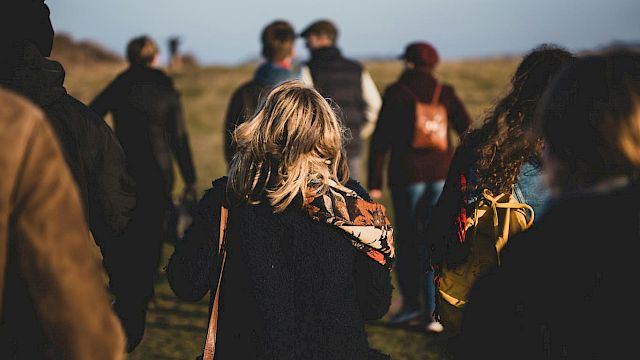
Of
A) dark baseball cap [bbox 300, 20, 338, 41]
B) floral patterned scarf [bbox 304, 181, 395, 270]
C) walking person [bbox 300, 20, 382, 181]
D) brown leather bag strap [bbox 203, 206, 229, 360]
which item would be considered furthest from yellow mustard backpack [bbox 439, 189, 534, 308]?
dark baseball cap [bbox 300, 20, 338, 41]

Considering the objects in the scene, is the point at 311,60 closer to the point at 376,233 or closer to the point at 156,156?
the point at 156,156

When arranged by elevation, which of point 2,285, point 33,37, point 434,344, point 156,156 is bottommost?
point 434,344

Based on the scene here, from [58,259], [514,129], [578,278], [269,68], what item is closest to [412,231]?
[269,68]

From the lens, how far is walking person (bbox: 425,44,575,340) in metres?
3.36

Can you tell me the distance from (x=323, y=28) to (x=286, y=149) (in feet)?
14.4

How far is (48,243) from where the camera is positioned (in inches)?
71.1

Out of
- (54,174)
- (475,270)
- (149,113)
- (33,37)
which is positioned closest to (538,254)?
(54,174)

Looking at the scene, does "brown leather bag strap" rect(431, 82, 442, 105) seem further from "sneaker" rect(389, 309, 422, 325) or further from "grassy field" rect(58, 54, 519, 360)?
"sneaker" rect(389, 309, 422, 325)

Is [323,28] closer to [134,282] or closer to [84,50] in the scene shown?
[134,282]

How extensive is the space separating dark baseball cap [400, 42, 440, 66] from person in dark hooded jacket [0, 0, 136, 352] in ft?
10.8

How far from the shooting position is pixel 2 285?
186cm

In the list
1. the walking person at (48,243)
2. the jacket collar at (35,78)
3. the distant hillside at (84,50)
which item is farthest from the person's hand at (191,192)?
the distant hillside at (84,50)

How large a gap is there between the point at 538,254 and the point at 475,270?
1437mm

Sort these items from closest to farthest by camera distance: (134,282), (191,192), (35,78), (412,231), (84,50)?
(35,78), (134,282), (412,231), (191,192), (84,50)
